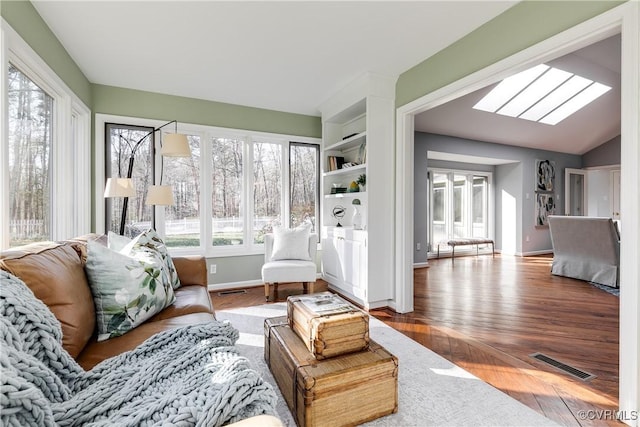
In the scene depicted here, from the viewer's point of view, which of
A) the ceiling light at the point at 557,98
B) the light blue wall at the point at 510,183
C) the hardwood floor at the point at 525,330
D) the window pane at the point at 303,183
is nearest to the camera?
the hardwood floor at the point at 525,330

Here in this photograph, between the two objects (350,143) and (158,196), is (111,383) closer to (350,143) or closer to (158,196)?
(158,196)

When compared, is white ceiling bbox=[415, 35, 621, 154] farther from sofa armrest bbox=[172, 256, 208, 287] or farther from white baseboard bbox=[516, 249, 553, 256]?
sofa armrest bbox=[172, 256, 208, 287]

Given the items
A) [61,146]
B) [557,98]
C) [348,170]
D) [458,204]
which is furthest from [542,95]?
[61,146]

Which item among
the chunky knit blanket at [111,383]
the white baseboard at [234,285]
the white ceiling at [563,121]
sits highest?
the white ceiling at [563,121]

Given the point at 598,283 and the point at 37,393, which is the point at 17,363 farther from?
the point at 598,283

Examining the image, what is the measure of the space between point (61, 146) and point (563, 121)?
816 cm

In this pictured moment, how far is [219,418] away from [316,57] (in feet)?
9.57

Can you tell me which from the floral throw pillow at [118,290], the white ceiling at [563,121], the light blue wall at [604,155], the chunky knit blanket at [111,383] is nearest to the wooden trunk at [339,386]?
the chunky knit blanket at [111,383]

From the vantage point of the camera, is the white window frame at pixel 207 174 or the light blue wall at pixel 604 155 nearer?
the white window frame at pixel 207 174

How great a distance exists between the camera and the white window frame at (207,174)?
135 inches

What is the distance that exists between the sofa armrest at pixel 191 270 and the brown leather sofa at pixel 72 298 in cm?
71

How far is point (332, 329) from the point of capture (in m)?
1.49

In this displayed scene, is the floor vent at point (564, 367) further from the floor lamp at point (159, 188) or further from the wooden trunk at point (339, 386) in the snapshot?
the floor lamp at point (159, 188)

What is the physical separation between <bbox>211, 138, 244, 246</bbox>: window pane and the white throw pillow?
2.48 feet
